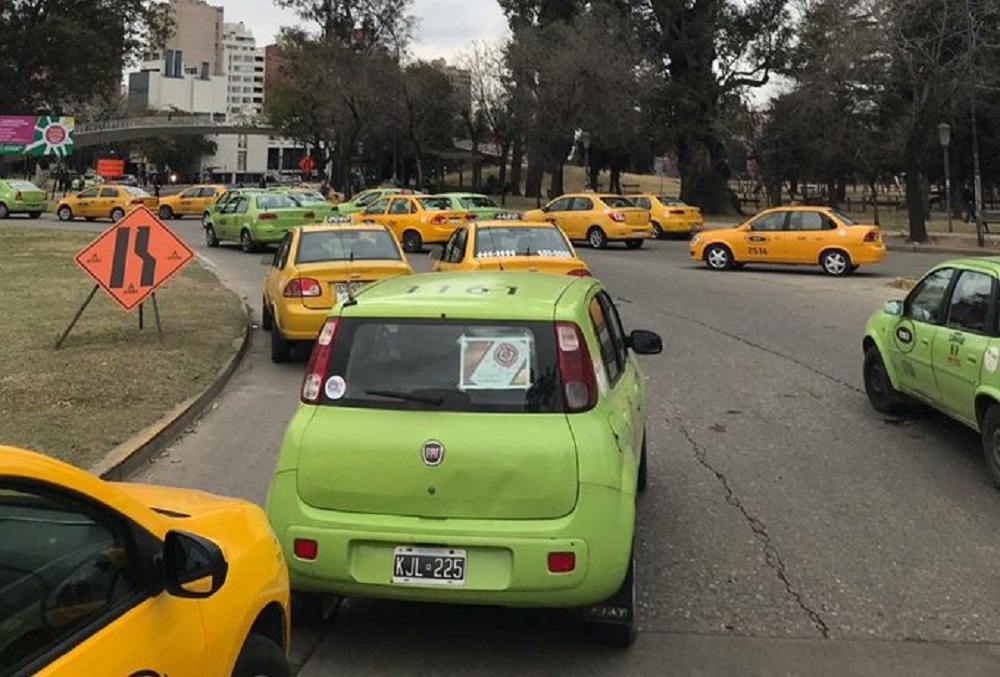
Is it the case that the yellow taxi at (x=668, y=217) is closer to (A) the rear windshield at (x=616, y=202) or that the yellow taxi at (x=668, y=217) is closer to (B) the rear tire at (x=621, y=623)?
(A) the rear windshield at (x=616, y=202)

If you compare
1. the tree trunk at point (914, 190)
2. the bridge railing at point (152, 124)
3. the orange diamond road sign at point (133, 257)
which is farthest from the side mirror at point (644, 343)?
the bridge railing at point (152, 124)

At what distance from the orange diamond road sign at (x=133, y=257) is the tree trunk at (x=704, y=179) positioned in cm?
4029

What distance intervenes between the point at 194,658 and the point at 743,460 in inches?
220

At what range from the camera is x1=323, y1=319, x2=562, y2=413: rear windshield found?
4.26 m

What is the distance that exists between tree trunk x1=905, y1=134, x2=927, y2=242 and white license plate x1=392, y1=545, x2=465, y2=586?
96.9 feet

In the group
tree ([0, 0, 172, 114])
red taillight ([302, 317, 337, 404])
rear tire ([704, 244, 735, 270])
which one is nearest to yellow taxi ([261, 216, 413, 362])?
red taillight ([302, 317, 337, 404])

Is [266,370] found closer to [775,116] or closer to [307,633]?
[307,633]

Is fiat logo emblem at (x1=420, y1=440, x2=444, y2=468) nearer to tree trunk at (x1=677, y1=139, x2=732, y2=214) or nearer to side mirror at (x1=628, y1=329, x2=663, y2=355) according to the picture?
side mirror at (x1=628, y1=329, x2=663, y2=355)

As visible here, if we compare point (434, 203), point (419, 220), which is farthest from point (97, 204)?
point (419, 220)

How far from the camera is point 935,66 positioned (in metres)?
27.5

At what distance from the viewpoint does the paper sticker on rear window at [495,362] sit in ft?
14.1

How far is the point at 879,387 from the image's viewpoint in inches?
356

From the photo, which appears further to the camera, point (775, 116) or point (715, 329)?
point (775, 116)

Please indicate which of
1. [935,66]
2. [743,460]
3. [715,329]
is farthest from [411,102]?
[743,460]
